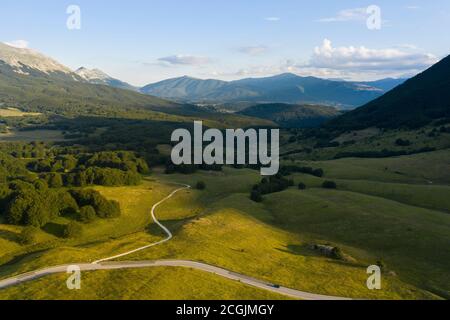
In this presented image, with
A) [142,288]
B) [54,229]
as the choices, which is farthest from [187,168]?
[142,288]

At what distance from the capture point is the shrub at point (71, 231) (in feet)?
285

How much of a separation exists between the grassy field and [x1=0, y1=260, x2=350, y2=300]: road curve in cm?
204

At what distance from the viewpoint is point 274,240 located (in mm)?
81938

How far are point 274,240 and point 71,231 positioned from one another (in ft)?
140

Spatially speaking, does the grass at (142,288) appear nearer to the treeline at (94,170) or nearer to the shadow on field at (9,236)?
the shadow on field at (9,236)

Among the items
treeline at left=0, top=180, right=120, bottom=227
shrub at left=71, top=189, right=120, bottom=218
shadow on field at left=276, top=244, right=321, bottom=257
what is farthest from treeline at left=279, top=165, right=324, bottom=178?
treeline at left=0, top=180, right=120, bottom=227

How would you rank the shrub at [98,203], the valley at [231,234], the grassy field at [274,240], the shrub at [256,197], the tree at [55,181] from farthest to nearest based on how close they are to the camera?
the tree at [55,181], the shrub at [256,197], the shrub at [98,203], the grassy field at [274,240], the valley at [231,234]

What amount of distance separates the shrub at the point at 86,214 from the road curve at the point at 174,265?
118 feet

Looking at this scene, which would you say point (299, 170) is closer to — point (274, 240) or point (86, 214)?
point (274, 240)

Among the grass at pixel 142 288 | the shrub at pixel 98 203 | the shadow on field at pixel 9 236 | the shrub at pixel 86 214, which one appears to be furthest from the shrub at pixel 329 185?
the shadow on field at pixel 9 236

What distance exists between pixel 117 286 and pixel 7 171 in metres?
138

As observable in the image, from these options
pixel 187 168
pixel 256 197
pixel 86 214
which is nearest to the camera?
pixel 86 214
